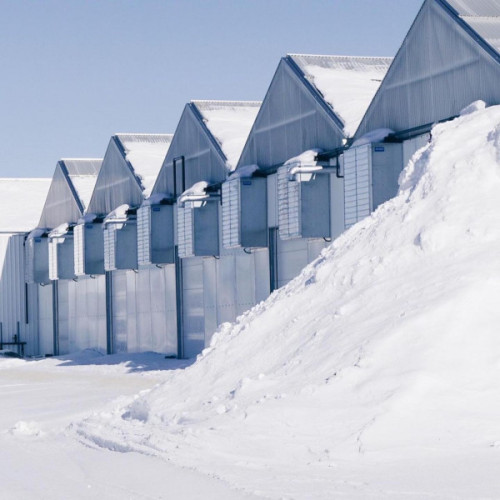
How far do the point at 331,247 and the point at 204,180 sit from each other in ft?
54.8

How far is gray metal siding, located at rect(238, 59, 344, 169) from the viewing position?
2847 centimetres

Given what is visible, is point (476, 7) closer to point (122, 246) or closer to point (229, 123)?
point (229, 123)

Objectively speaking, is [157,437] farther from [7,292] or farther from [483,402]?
[7,292]

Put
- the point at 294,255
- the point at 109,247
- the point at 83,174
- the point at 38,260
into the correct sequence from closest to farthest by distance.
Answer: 1. the point at 294,255
2. the point at 109,247
3. the point at 83,174
4. the point at 38,260

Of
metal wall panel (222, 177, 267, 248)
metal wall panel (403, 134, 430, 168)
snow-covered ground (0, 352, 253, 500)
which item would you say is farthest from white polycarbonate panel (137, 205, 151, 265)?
metal wall panel (403, 134, 430, 168)

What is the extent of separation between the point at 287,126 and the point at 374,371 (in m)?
17.3

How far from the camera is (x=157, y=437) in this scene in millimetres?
13891

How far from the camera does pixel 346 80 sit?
30203 millimetres

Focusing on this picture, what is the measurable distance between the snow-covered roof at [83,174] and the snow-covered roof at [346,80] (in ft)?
57.8

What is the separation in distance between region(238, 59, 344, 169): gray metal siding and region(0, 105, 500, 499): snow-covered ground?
8804 millimetres

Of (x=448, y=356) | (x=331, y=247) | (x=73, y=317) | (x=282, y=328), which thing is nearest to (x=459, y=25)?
(x=331, y=247)

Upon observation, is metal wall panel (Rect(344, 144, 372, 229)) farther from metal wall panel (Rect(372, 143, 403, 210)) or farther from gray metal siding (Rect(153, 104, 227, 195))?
gray metal siding (Rect(153, 104, 227, 195))

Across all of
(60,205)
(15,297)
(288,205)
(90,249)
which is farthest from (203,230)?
(15,297)

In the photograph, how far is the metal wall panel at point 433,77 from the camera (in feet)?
74.5
